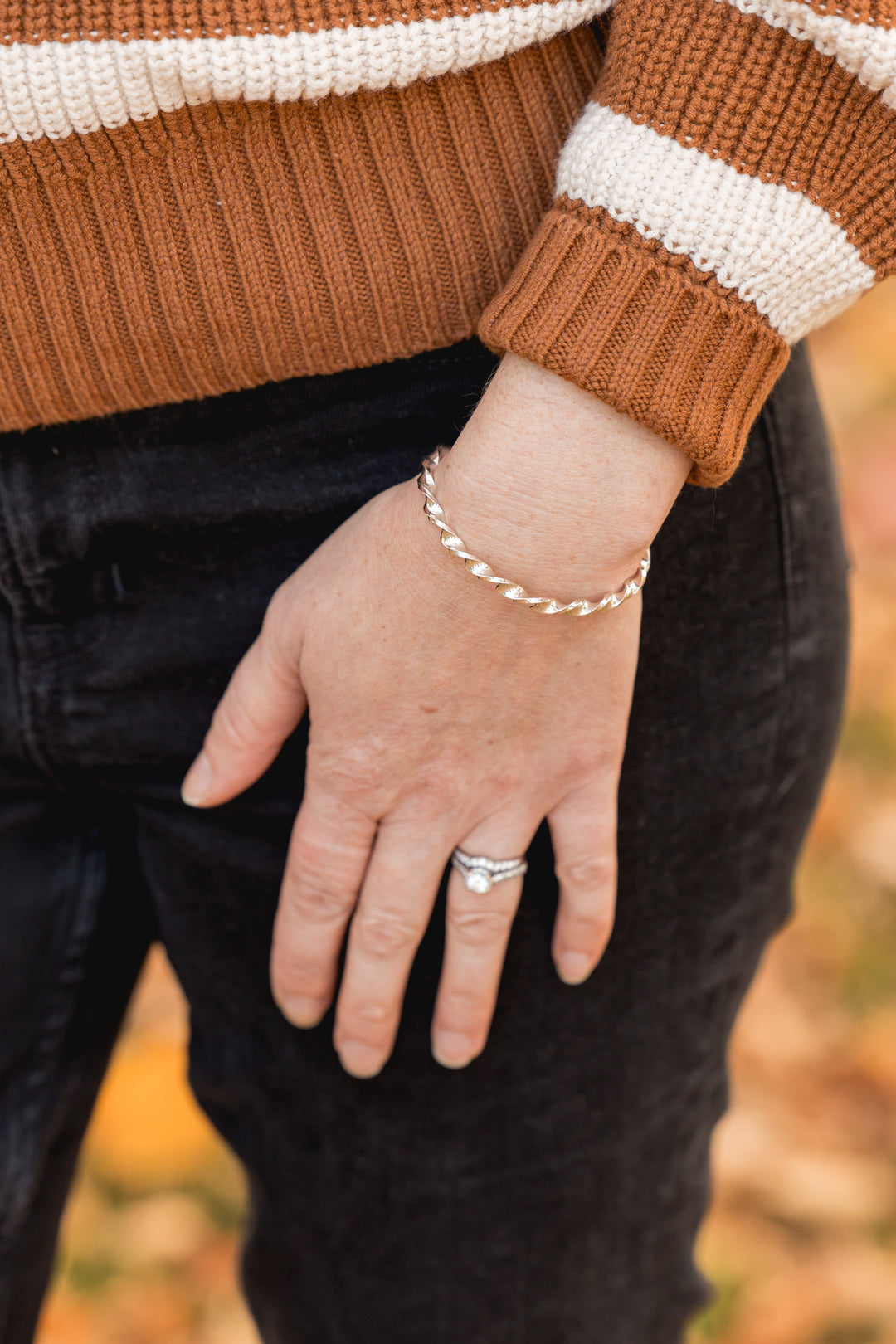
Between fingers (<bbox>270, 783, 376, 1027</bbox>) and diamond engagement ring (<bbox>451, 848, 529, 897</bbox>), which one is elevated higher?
diamond engagement ring (<bbox>451, 848, 529, 897</bbox>)

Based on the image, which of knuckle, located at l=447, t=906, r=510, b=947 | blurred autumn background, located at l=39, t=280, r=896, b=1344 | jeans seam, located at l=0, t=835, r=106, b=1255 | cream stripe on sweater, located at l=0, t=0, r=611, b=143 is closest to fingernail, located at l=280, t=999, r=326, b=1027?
knuckle, located at l=447, t=906, r=510, b=947

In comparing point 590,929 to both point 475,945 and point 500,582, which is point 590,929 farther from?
point 500,582

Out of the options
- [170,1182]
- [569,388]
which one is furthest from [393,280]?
[170,1182]

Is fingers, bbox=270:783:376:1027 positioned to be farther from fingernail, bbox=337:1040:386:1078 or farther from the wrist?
the wrist

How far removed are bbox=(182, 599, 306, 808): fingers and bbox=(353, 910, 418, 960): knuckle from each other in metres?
0.13

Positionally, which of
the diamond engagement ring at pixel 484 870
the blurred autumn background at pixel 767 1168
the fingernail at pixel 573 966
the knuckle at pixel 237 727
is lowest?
the blurred autumn background at pixel 767 1168

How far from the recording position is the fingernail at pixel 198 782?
2.71 feet

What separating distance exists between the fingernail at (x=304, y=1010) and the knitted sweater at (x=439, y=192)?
0.45m

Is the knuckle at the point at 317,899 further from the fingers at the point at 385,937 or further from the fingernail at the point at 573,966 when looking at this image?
the fingernail at the point at 573,966

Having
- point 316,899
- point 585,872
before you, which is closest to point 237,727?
point 316,899

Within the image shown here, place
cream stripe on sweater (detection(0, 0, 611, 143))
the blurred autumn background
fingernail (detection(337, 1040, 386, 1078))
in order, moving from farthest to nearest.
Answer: the blurred autumn background < fingernail (detection(337, 1040, 386, 1078)) < cream stripe on sweater (detection(0, 0, 611, 143))

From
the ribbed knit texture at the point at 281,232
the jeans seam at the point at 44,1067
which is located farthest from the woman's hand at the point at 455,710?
the jeans seam at the point at 44,1067

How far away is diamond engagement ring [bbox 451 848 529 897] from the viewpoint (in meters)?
0.79

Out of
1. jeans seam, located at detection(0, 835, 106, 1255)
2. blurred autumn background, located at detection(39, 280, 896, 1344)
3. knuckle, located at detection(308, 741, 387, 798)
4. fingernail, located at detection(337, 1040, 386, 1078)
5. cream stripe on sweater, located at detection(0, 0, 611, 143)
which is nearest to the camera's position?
cream stripe on sweater, located at detection(0, 0, 611, 143)
